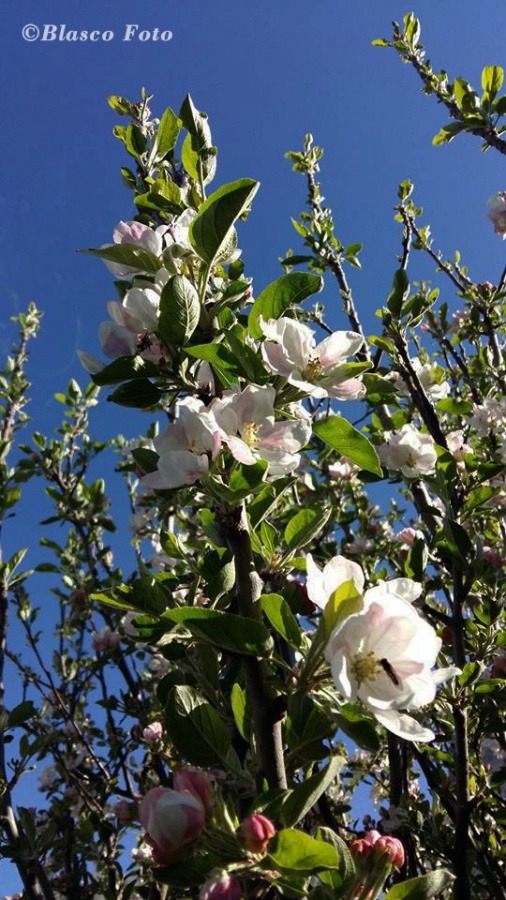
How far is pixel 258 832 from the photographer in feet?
2.60

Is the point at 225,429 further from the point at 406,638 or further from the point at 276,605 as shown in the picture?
the point at 406,638

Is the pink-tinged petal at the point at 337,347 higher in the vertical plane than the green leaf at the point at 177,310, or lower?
lower

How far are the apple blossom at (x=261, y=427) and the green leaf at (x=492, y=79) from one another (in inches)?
113

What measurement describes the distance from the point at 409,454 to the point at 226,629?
131cm

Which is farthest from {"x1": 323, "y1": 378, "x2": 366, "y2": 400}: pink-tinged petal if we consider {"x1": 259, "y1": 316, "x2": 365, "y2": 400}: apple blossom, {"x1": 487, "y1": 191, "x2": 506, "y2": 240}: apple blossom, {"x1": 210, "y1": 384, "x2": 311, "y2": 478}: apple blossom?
{"x1": 487, "y1": 191, "x2": 506, "y2": 240}: apple blossom

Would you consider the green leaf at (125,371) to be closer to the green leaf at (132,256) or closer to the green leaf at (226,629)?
the green leaf at (132,256)

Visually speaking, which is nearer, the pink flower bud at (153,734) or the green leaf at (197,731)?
the green leaf at (197,731)

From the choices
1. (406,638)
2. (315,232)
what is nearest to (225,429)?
(406,638)

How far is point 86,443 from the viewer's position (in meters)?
4.46

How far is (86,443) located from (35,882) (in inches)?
104

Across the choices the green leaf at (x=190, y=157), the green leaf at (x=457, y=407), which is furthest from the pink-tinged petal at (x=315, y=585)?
the green leaf at (x=457, y=407)

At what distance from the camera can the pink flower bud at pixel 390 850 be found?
1025 millimetres

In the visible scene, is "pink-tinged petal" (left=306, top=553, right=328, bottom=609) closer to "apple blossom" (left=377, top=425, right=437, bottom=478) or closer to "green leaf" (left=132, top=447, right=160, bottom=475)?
"green leaf" (left=132, top=447, right=160, bottom=475)

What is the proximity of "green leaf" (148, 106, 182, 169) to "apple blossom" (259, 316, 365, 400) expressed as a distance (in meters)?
0.68
